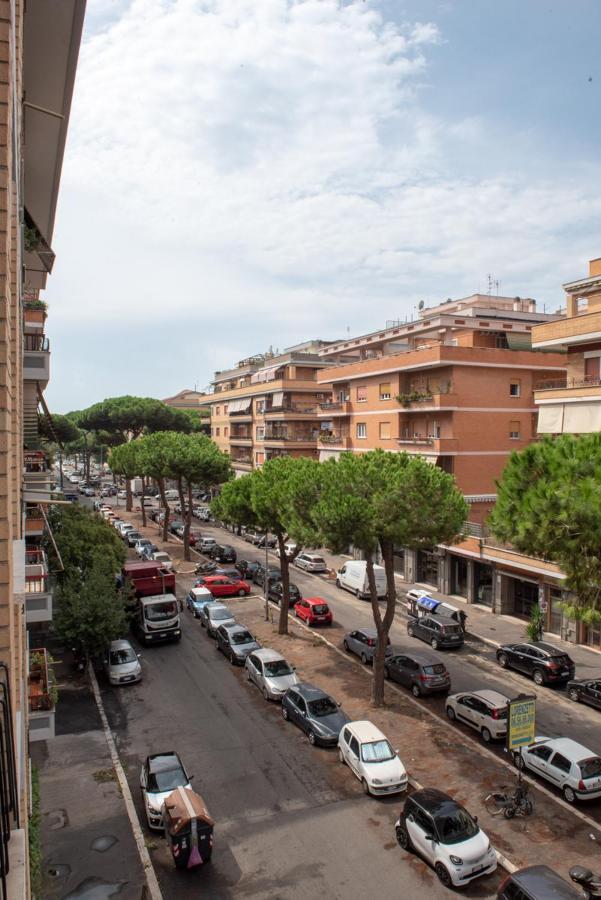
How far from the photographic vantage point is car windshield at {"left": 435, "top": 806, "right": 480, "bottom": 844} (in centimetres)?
1273

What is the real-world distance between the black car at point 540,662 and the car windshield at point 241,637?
33.9 feet

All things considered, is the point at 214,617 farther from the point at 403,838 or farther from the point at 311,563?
the point at 403,838

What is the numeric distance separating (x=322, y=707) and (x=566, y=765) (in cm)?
700

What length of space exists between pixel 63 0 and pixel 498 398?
3211cm

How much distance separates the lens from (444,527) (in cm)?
2016

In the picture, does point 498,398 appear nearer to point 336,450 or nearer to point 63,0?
point 336,450

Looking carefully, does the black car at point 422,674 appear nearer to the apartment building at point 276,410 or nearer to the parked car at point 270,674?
the parked car at point 270,674

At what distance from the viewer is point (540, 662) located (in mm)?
23344

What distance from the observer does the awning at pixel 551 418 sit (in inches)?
1069

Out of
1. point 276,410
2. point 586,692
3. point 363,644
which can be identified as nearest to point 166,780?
point 363,644

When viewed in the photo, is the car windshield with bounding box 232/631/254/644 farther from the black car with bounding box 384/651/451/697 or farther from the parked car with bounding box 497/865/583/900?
the parked car with bounding box 497/865/583/900

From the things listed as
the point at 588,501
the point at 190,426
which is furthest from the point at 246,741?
the point at 190,426

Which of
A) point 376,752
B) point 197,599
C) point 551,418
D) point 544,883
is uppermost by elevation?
point 551,418

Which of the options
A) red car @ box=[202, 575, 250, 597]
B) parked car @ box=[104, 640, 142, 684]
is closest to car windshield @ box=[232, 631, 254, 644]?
parked car @ box=[104, 640, 142, 684]
